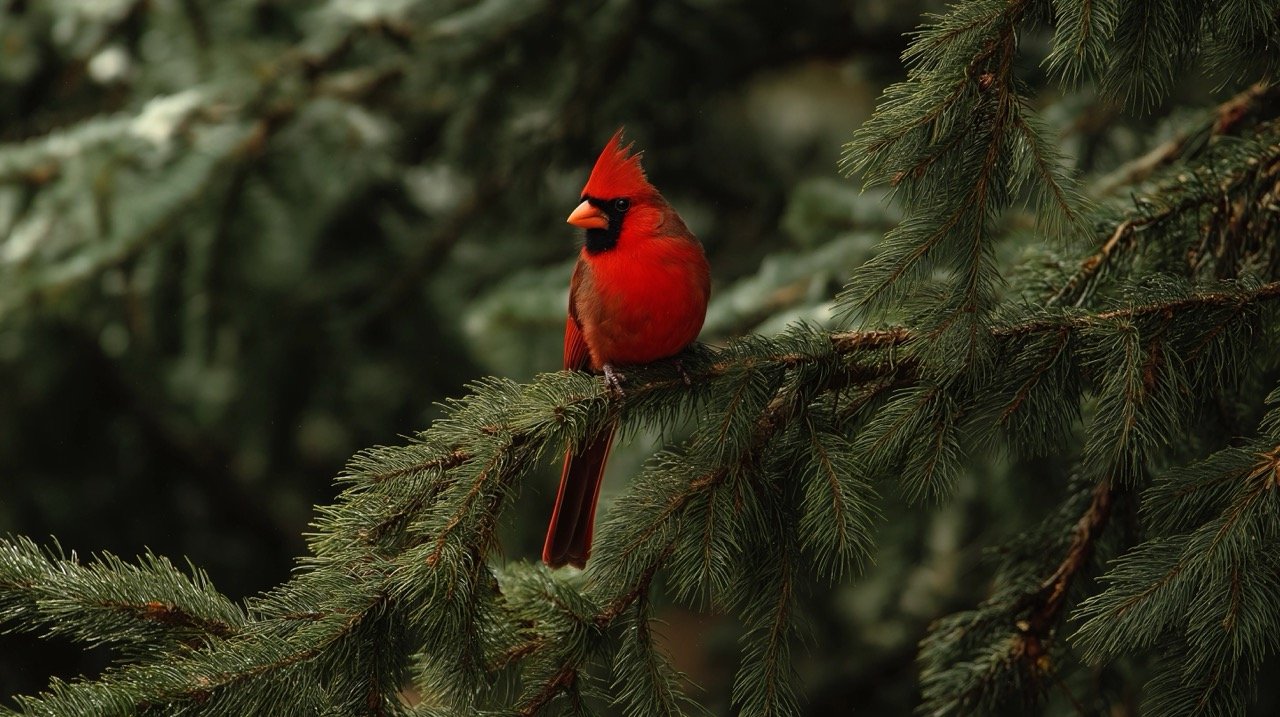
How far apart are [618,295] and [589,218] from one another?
270 mm

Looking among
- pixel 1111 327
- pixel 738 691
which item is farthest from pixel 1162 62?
pixel 738 691

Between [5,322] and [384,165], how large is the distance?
1.46m

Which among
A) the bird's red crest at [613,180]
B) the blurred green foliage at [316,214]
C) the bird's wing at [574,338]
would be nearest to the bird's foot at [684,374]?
the bird's wing at [574,338]

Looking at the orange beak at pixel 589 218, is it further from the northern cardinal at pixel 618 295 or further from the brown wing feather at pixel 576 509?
the brown wing feather at pixel 576 509

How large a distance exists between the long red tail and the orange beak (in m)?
0.57

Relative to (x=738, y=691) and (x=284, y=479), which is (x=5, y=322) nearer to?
(x=284, y=479)

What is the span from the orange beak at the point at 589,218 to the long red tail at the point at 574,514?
573 millimetres

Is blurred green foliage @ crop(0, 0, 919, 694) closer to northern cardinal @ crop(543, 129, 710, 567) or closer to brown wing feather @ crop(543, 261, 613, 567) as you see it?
northern cardinal @ crop(543, 129, 710, 567)

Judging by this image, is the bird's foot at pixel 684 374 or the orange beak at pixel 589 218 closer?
the bird's foot at pixel 684 374

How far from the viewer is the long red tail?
2.25m

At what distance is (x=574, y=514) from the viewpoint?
2281mm

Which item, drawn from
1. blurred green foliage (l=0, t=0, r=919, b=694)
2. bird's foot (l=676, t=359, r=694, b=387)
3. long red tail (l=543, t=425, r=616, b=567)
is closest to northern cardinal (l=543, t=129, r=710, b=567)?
long red tail (l=543, t=425, r=616, b=567)

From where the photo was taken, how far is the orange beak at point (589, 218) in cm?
264

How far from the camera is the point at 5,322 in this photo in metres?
3.62
